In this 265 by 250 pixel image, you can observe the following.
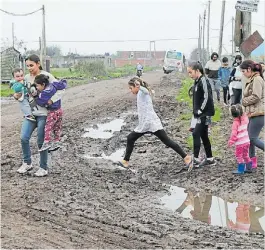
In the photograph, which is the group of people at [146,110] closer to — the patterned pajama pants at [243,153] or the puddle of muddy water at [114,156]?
the patterned pajama pants at [243,153]

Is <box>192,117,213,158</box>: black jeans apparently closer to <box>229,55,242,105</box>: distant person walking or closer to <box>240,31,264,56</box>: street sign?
<box>240,31,264,56</box>: street sign

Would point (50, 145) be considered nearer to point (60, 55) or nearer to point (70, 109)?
point (70, 109)

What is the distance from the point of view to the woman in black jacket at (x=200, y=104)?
26.0 ft

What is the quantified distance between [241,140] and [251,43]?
278 centimetres

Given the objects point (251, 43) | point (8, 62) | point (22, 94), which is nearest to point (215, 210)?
point (22, 94)

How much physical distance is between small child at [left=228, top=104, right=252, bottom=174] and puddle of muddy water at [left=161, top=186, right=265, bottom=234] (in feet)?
2.88

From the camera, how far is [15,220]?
5352mm

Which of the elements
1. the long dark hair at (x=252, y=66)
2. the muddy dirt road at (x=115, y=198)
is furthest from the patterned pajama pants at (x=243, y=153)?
the long dark hair at (x=252, y=66)

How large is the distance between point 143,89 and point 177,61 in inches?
1885

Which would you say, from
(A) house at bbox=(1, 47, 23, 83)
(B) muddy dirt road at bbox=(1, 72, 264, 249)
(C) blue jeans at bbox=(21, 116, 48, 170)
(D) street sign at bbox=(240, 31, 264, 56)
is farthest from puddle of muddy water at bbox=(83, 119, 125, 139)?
(A) house at bbox=(1, 47, 23, 83)

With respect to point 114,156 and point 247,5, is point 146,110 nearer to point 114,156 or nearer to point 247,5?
point 114,156

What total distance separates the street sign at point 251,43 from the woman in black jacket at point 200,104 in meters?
2.09

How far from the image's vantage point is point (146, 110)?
315 inches

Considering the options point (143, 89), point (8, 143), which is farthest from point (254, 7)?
point (8, 143)
